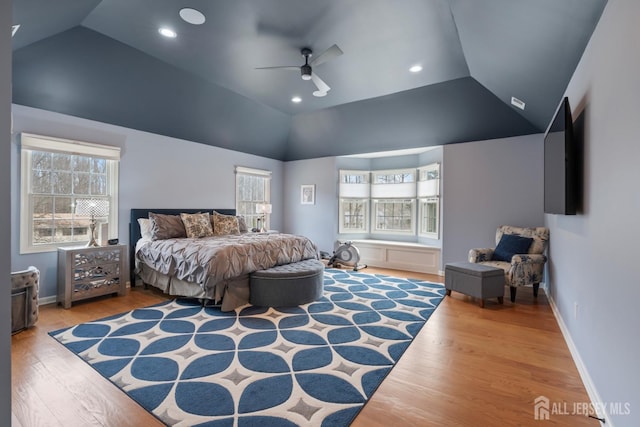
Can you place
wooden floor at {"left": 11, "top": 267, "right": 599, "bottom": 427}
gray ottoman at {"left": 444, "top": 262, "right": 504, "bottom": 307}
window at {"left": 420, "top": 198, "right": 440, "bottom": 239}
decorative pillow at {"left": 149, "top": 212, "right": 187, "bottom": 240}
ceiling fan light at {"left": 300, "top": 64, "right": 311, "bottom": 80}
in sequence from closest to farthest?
wooden floor at {"left": 11, "top": 267, "right": 599, "bottom": 427} → ceiling fan light at {"left": 300, "top": 64, "right": 311, "bottom": 80} → gray ottoman at {"left": 444, "top": 262, "right": 504, "bottom": 307} → decorative pillow at {"left": 149, "top": 212, "right": 187, "bottom": 240} → window at {"left": 420, "top": 198, "right": 440, "bottom": 239}

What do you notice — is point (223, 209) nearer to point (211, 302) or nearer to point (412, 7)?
point (211, 302)

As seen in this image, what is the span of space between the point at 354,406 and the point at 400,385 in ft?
1.46

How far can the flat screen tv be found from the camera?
2.50 meters

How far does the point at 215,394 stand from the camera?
2.05m

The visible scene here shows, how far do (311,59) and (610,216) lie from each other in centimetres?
343

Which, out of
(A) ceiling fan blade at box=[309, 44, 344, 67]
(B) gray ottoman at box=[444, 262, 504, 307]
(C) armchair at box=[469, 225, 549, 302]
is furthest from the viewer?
(C) armchair at box=[469, 225, 549, 302]

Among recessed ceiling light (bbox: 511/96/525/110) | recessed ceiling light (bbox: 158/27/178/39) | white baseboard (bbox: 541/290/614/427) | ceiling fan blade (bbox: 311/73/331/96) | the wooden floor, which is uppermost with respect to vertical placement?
recessed ceiling light (bbox: 158/27/178/39)

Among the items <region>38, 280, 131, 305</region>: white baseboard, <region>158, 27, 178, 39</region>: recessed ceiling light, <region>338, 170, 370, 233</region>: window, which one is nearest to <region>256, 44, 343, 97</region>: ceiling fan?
<region>158, 27, 178, 39</region>: recessed ceiling light

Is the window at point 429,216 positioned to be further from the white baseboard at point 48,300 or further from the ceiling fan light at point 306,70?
the white baseboard at point 48,300

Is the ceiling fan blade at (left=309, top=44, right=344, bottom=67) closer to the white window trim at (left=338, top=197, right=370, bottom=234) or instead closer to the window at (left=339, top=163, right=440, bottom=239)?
the window at (left=339, top=163, right=440, bottom=239)

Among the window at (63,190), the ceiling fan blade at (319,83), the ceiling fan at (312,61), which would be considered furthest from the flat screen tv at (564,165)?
the window at (63,190)

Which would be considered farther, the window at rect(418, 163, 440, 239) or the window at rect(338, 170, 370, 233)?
the window at rect(338, 170, 370, 233)

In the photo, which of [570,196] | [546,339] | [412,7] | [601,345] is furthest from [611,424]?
[412,7]

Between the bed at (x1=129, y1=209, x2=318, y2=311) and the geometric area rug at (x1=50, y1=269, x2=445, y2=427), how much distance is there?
9.7 inches
